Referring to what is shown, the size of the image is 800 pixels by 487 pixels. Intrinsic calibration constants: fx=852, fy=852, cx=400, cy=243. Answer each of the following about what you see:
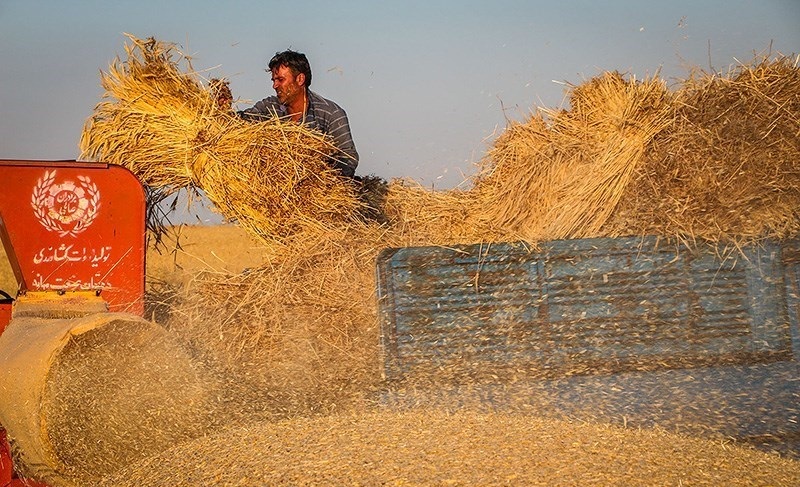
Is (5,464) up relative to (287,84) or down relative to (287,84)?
down

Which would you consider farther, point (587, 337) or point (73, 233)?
point (73, 233)

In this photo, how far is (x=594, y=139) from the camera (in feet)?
15.3

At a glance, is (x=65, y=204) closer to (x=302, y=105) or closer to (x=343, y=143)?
(x=343, y=143)

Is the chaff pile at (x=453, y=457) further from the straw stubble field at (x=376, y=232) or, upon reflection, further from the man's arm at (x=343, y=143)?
the man's arm at (x=343, y=143)

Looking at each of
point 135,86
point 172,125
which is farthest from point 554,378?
point 135,86

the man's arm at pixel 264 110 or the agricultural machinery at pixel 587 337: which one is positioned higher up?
the man's arm at pixel 264 110

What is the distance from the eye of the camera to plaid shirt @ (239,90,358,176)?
5.20 meters

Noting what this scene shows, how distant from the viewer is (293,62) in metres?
5.80

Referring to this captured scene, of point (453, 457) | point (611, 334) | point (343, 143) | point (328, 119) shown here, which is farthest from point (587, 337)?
point (328, 119)

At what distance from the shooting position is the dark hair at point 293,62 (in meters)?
5.80

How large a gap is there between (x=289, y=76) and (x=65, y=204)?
1914 millimetres

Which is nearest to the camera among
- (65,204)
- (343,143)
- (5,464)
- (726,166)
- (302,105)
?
(5,464)

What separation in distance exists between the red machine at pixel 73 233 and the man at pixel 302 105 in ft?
3.72

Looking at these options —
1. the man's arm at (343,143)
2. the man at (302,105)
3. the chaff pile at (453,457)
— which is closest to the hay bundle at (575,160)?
the man's arm at (343,143)
